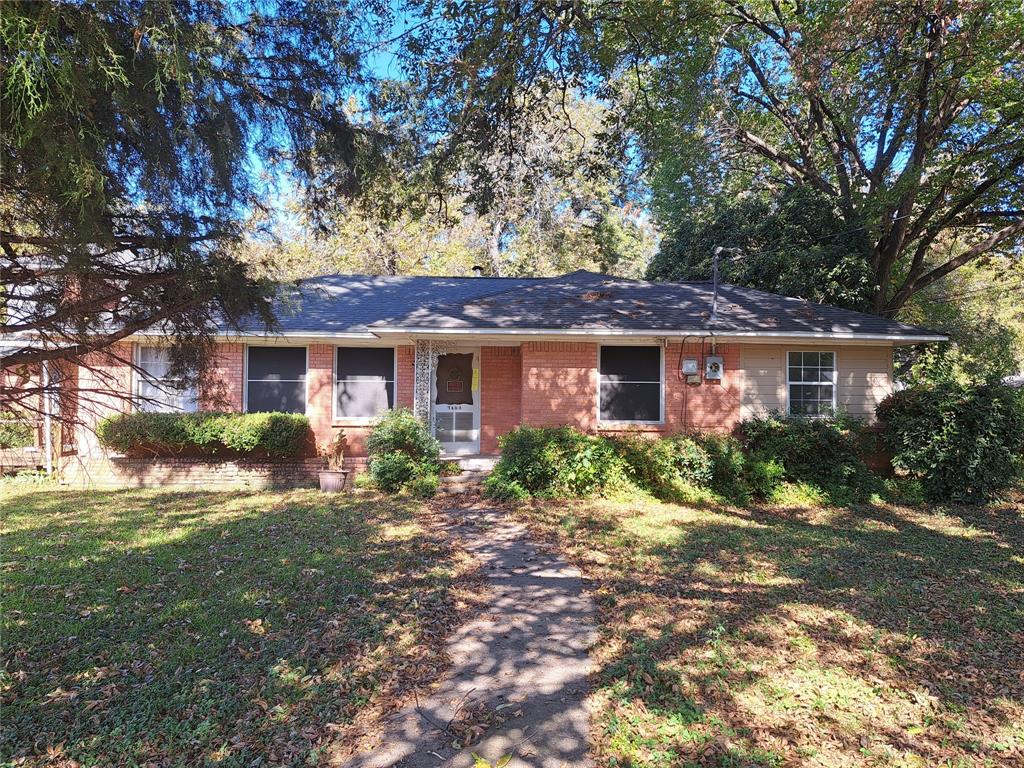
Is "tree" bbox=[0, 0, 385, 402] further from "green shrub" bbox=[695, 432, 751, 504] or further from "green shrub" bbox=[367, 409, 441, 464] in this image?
"green shrub" bbox=[695, 432, 751, 504]

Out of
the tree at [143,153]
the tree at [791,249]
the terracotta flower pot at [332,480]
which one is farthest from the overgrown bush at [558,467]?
the tree at [791,249]

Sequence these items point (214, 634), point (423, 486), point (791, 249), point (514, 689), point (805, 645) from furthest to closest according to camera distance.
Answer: point (791, 249) → point (423, 486) → point (214, 634) → point (805, 645) → point (514, 689)

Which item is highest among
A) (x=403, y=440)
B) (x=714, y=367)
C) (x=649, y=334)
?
(x=649, y=334)

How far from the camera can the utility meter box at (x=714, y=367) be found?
34.3ft

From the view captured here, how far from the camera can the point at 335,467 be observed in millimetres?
10484

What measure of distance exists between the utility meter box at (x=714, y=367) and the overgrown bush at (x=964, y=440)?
3195 mm

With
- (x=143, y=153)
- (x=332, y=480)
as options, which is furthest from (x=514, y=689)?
(x=332, y=480)

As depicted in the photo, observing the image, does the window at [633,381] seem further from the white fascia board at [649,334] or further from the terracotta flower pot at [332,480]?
the terracotta flower pot at [332,480]

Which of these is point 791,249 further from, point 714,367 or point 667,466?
point 667,466

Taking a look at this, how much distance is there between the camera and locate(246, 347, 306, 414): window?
1134 centimetres

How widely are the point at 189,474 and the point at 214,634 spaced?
757 cm

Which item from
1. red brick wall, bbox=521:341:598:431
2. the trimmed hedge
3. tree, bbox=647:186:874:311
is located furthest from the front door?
tree, bbox=647:186:874:311

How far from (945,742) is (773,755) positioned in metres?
1.03

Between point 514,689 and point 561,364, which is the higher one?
point 561,364
